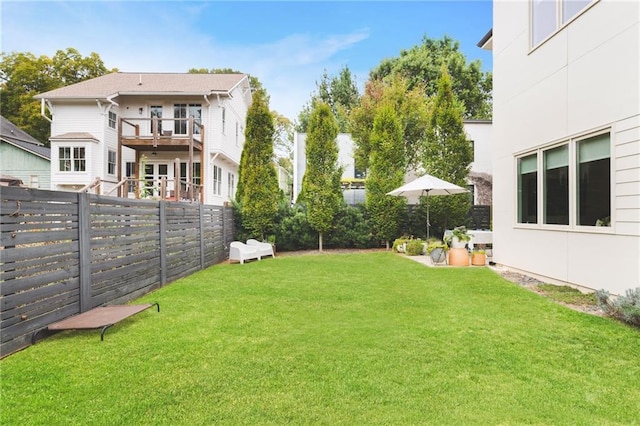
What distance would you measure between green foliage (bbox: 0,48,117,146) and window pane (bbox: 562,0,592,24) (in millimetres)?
34409

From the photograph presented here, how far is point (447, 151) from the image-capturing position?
13211 millimetres

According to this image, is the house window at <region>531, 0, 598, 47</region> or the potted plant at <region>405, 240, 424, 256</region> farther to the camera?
the potted plant at <region>405, 240, 424, 256</region>

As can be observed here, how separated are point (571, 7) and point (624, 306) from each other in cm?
517

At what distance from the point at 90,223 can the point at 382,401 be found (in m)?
4.27

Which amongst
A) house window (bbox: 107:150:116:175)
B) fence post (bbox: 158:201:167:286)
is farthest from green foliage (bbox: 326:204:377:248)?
house window (bbox: 107:150:116:175)

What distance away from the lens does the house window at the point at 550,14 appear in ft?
20.8

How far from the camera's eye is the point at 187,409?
2.49m

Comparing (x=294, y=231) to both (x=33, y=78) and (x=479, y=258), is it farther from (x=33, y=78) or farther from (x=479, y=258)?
(x=33, y=78)

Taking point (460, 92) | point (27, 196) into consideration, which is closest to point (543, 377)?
point (27, 196)

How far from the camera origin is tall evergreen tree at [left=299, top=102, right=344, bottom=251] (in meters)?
13.3

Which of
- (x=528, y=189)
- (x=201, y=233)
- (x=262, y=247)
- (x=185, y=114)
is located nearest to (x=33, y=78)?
(x=185, y=114)

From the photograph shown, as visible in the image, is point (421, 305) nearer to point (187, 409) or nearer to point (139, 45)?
point (187, 409)

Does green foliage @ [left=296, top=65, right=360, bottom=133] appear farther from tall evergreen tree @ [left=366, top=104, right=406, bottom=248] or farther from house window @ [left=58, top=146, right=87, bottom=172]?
house window @ [left=58, top=146, right=87, bottom=172]

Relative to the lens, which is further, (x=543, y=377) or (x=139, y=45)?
(x=139, y=45)
